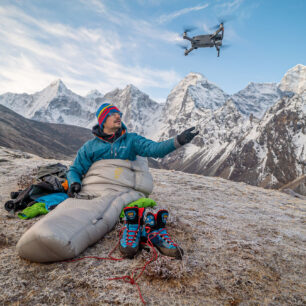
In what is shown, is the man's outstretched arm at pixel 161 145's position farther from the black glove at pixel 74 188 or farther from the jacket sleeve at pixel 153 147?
the black glove at pixel 74 188

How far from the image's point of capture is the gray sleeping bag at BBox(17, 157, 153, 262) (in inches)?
103

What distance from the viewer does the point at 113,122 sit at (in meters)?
4.93

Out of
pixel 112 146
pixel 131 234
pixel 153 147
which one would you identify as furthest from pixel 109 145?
pixel 131 234

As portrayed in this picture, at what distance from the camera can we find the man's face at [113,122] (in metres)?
4.93

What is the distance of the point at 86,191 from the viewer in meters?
4.59

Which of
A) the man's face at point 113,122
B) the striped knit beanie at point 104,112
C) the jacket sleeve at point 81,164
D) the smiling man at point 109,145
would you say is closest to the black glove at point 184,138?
the smiling man at point 109,145

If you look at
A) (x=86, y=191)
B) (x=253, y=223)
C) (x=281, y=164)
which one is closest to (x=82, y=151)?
(x=86, y=191)

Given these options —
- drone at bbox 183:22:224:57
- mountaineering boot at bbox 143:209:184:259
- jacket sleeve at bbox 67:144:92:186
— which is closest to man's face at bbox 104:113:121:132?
jacket sleeve at bbox 67:144:92:186

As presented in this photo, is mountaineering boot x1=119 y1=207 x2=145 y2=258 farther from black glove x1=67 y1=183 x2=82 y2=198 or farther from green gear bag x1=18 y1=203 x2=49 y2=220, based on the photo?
green gear bag x1=18 y1=203 x2=49 y2=220

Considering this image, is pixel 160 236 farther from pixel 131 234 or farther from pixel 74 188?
pixel 74 188

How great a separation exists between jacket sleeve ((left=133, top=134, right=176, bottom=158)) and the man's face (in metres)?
0.52

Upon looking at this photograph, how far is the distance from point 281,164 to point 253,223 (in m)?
175

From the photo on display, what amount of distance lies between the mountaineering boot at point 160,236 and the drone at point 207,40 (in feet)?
57.5

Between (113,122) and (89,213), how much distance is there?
2.24 meters
